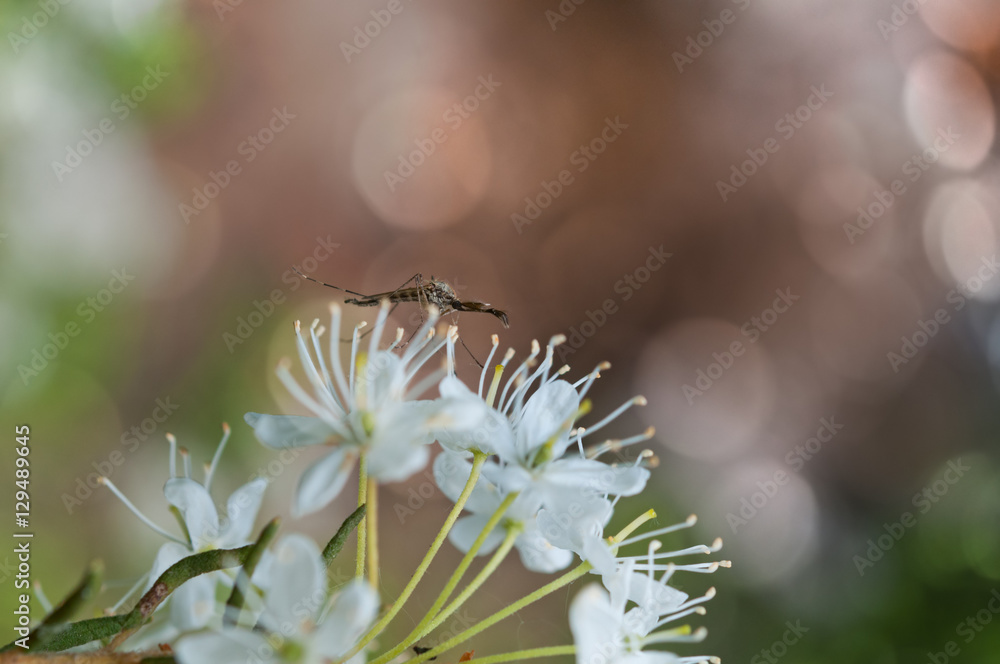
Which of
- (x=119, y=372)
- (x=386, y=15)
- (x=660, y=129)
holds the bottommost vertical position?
(x=119, y=372)

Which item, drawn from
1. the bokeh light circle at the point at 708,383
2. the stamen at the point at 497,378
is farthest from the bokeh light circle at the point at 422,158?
the stamen at the point at 497,378

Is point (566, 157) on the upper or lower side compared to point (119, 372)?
upper

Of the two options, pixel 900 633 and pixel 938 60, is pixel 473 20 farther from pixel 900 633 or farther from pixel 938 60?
pixel 900 633

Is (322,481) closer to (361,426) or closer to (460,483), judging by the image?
(361,426)

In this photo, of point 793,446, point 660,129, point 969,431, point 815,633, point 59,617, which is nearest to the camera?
point 59,617

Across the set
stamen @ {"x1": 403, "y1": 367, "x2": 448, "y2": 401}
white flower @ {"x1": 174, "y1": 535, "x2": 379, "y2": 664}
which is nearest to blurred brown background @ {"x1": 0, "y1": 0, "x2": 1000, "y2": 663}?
stamen @ {"x1": 403, "y1": 367, "x2": 448, "y2": 401}

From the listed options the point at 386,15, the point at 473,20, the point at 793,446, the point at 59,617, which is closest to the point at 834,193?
the point at 793,446

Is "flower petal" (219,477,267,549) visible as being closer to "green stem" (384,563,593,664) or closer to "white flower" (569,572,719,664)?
"green stem" (384,563,593,664)

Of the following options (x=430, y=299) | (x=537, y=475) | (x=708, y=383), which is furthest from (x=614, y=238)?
(x=537, y=475)
